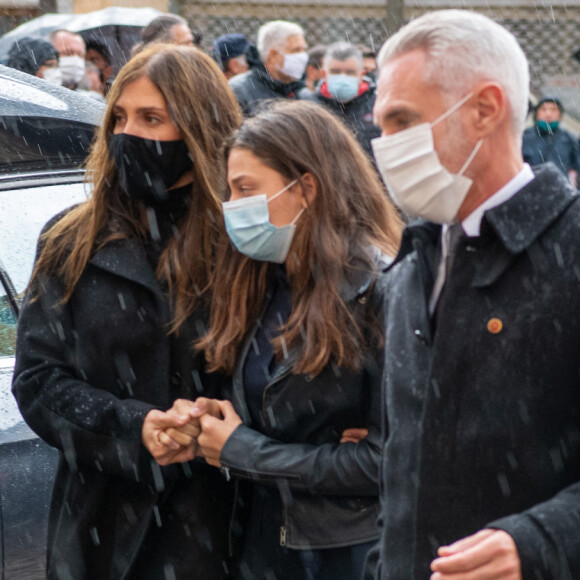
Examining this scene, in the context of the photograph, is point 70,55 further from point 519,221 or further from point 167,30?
point 519,221

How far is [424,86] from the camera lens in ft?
6.06

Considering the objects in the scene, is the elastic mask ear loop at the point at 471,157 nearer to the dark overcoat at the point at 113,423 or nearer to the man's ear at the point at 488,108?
the man's ear at the point at 488,108

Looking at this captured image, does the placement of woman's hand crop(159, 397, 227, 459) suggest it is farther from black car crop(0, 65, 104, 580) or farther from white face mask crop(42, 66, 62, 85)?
white face mask crop(42, 66, 62, 85)

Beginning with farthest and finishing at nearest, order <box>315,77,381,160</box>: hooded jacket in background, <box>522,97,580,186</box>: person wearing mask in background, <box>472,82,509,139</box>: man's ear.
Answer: <box>522,97,580,186</box>: person wearing mask in background, <box>315,77,381,160</box>: hooded jacket in background, <box>472,82,509,139</box>: man's ear

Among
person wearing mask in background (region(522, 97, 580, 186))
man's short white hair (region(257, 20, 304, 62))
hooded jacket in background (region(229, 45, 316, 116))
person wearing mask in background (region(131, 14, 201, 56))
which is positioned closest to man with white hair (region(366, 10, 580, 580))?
person wearing mask in background (region(131, 14, 201, 56))

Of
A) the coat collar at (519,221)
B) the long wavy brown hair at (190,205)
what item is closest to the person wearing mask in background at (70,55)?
the long wavy brown hair at (190,205)

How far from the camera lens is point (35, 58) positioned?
21.7 ft

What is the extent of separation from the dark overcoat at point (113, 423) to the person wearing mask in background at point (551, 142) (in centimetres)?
663

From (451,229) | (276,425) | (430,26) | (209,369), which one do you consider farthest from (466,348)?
(209,369)

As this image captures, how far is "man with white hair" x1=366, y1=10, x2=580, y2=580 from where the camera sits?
164 cm

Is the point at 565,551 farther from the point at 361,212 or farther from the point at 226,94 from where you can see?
the point at 226,94

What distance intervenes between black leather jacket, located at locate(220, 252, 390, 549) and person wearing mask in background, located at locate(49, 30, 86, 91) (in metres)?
5.42

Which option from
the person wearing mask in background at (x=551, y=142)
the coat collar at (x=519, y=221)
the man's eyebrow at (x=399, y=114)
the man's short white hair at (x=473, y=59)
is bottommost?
the person wearing mask in background at (x=551, y=142)

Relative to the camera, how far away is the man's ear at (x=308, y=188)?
105 inches
